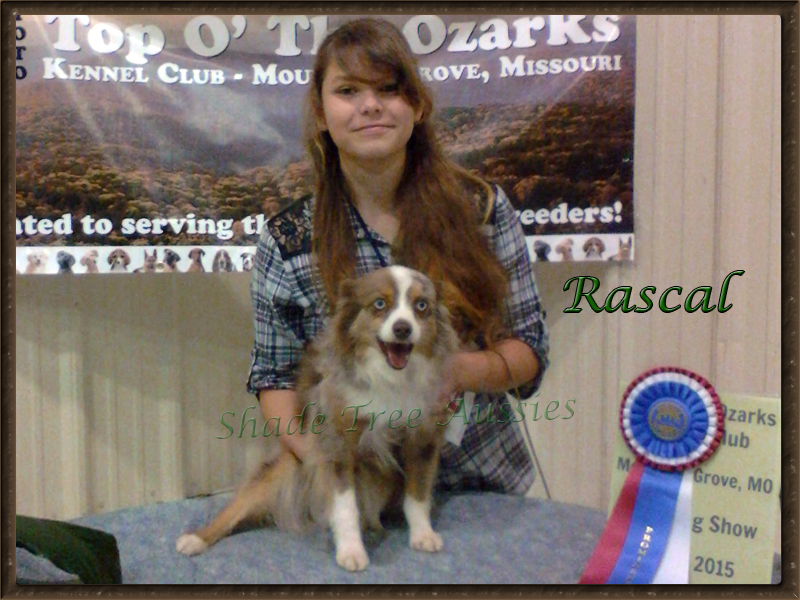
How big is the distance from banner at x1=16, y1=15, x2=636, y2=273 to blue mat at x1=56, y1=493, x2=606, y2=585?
0.35 meters

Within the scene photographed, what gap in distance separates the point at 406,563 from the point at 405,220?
431 millimetres

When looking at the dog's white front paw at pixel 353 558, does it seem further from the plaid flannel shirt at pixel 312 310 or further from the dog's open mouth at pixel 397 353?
the dog's open mouth at pixel 397 353

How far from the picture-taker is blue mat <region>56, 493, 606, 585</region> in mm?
789

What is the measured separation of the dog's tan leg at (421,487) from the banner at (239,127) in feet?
0.93

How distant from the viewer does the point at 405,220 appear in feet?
2.61

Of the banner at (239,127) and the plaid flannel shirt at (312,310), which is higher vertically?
the banner at (239,127)

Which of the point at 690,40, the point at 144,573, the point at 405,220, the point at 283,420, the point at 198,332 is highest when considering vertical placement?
the point at 690,40

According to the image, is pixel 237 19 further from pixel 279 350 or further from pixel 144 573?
pixel 144 573

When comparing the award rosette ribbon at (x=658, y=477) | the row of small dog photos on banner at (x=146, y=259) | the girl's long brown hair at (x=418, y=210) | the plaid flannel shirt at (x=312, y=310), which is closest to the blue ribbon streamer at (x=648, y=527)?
the award rosette ribbon at (x=658, y=477)

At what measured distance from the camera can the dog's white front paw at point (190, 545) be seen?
0.83 meters

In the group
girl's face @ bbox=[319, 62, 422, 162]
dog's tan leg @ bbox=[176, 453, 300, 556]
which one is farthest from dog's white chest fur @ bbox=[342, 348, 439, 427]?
girl's face @ bbox=[319, 62, 422, 162]

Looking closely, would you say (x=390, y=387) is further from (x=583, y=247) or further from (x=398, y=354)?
(x=583, y=247)

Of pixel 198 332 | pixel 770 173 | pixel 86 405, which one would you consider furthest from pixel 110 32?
pixel 770 173

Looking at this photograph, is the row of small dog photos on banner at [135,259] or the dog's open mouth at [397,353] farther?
the row of small dog photos on banner at [135,259]
